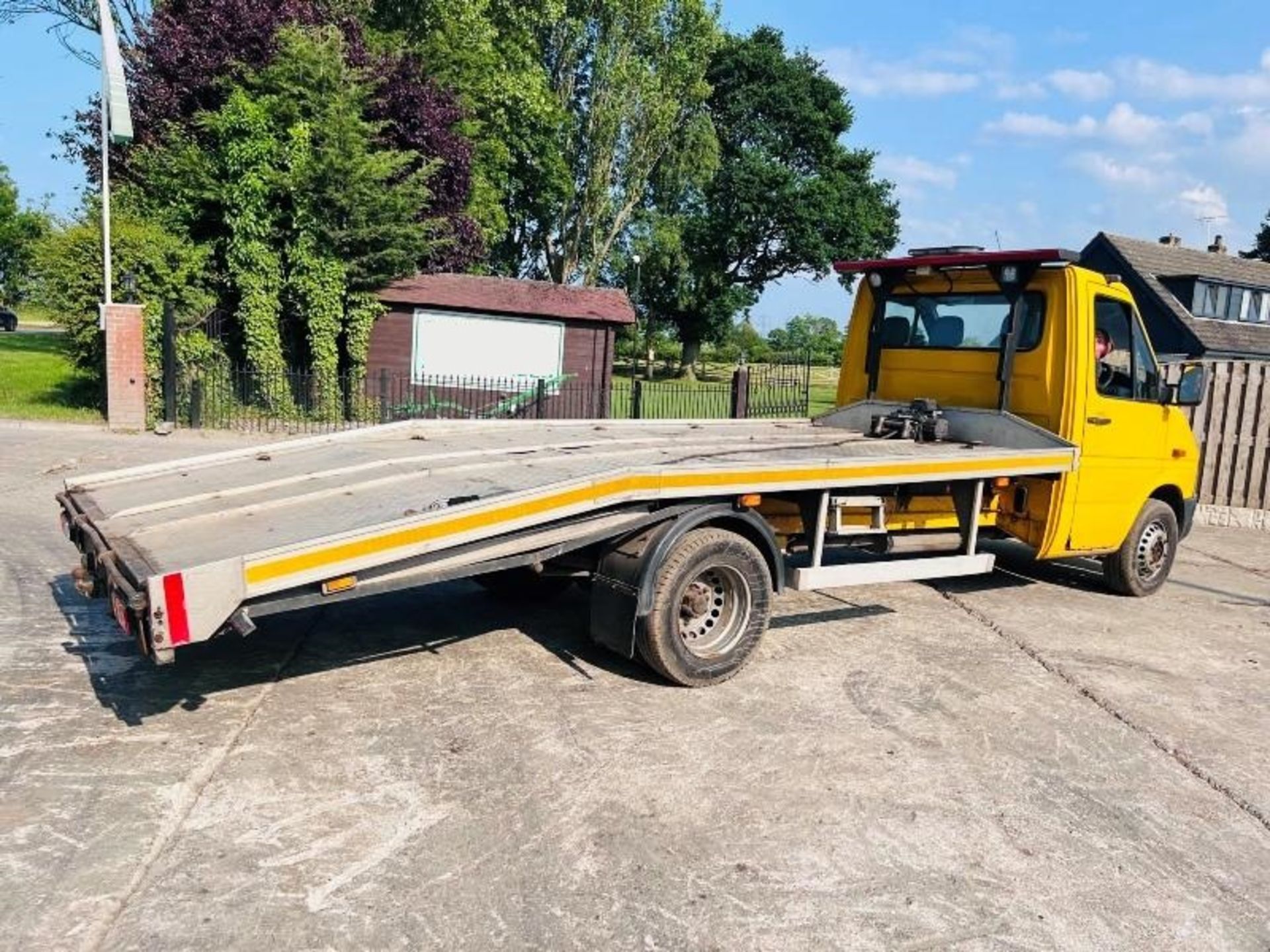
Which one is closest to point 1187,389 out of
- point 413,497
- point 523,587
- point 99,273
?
point 523,587

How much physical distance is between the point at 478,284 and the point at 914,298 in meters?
14.2

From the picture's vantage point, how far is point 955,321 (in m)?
7.68

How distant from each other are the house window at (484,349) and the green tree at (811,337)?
37.2 meters

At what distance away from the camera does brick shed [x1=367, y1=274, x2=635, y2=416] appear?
789 inches

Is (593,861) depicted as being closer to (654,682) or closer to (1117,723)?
(654,682)

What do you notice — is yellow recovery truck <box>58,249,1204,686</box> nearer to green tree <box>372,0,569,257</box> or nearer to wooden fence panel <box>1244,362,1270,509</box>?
wooden fence panel <box>1244,362,1270,509</box>

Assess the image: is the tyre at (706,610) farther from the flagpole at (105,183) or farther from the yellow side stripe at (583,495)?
the flagpole at (105,183)

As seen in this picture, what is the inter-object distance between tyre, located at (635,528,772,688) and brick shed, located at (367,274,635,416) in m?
15.3

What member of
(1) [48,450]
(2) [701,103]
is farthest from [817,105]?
(1) [48,450]

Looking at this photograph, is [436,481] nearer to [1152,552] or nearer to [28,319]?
[1152,552]

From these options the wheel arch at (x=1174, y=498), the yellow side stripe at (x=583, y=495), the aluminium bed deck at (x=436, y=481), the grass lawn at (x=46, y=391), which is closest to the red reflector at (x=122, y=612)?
the aluminium bed deck at (x=436, y=481)

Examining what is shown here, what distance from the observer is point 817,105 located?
160 feet

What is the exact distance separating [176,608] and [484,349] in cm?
1754

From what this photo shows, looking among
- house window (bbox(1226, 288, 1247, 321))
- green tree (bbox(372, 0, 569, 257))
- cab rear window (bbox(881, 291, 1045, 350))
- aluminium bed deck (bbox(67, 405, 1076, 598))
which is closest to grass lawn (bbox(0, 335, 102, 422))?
green tree (bbox(372, 0, 569, 257))
